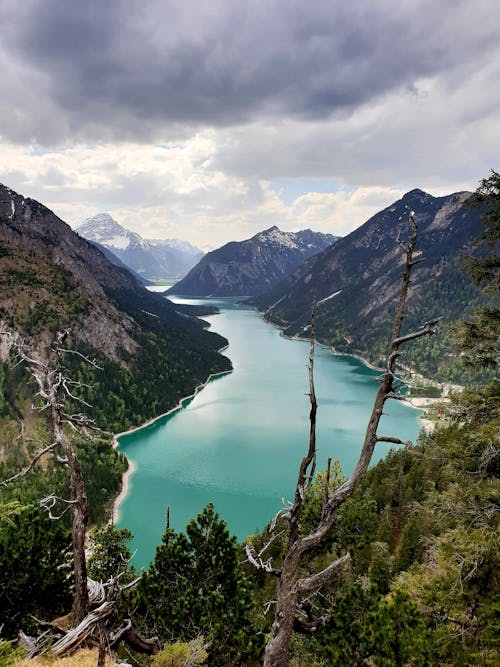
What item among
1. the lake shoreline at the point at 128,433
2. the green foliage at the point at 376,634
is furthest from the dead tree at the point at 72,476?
the lake shoreline at the point at 128,433

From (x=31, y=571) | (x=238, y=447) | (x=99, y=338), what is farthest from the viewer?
(x=99, y=338)

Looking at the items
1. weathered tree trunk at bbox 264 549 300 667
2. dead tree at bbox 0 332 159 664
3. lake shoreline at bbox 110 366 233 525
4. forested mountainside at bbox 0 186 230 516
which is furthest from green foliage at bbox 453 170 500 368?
forested mountainside at bbox 0 186 230 516

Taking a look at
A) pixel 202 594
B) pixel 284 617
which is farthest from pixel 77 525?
pixel 284 617

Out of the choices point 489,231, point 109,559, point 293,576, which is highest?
point 489,231

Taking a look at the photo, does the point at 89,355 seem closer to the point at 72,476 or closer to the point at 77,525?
the point at 72,476

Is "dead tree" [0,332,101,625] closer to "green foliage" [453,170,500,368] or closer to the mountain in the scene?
"green foliage" [453,170,500,368]

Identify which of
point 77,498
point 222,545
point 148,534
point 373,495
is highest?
point 77,498

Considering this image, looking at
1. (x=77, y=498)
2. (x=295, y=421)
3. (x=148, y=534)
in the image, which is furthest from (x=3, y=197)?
(x=77, y=498)

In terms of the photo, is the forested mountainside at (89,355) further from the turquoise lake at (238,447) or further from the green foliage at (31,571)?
the green foliage at (31,571)

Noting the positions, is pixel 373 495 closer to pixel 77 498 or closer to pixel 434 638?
pixel 434 638
